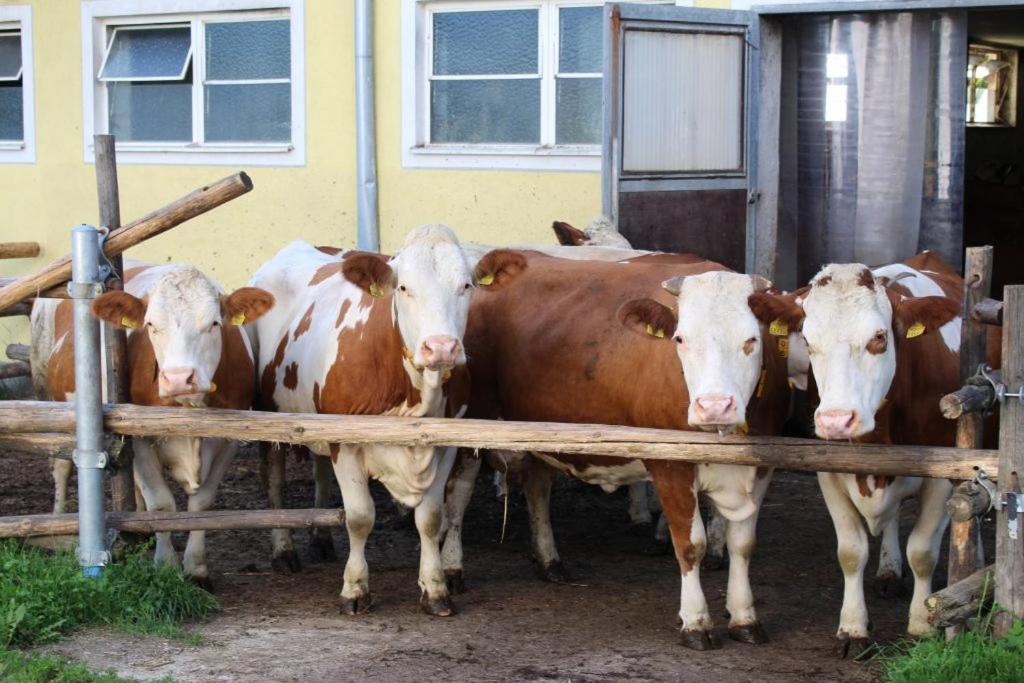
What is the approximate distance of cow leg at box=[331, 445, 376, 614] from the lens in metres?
6.36

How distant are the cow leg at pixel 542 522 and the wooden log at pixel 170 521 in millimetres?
1212

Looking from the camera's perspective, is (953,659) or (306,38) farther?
(306,38)

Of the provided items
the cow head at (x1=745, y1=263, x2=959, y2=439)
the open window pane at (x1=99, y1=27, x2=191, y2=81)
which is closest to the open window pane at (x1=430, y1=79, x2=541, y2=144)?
the open window pane at (x1=99, y1=27, x2=191, y2=81)

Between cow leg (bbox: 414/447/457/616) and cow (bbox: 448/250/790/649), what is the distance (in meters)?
0.54

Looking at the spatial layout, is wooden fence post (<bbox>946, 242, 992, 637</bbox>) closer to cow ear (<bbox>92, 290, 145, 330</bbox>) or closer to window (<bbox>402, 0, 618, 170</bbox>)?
cow ear (<bbox>92, 290, 145, 330</bbox>)

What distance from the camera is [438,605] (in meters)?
6.31

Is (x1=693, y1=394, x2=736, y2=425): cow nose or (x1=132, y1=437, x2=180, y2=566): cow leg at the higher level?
(x1=693, y1=394, x2=736, y2=425): cow nose

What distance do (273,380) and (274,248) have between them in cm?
445

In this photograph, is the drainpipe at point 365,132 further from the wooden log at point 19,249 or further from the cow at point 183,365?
Answer: the cow at point 183,365

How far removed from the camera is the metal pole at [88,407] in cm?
604

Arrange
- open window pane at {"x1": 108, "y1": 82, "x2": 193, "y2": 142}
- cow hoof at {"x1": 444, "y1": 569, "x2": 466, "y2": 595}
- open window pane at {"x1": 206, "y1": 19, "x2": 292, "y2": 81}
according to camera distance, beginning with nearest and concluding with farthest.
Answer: cow hoof at {"x1": 444, "y1": 569, "x2": 466, "y2": 595} → open window pane at {"x1": 206, "y1": 19, "x2": 292, "y2": 81} → open window pane at {"x1": 108, "y1": 82, "x2": 193, "y2": 142}

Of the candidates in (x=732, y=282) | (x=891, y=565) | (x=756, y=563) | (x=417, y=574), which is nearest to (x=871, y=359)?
(x=732, y=282)

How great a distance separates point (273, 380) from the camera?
7.12 m

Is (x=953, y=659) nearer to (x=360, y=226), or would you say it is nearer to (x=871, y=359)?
(x=871, y=359)
